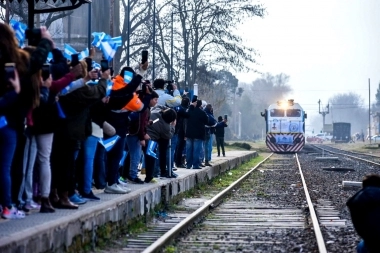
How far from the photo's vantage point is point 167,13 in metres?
45.1

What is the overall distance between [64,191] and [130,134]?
4.02 m

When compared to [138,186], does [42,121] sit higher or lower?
higher

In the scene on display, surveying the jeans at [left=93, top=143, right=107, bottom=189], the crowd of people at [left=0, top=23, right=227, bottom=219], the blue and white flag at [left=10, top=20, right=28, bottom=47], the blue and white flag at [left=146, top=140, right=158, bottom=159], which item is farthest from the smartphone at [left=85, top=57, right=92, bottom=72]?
the blue and white flag at [left=146, top=140, right=158, bottom=159]

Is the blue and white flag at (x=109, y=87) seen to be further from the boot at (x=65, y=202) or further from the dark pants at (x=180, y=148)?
the dark pants at (x=180, y=148)

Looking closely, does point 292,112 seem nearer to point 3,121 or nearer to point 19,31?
point 19,31

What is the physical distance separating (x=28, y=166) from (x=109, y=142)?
9.09ft

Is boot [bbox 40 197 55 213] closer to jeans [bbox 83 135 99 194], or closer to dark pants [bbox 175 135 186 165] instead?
jeans [bbox 83 135 99 194]

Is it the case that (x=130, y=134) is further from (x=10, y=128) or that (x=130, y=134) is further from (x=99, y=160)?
(x=10, y=128)

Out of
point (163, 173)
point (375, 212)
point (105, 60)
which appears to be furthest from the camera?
point (163, 173)

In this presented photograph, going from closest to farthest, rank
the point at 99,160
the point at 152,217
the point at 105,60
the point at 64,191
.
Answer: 1. the point at 64,191
2. the point at 105,60
3. the point at 99,160
4. the point at 152,217

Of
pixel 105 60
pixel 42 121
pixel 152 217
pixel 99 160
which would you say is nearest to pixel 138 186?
pixel 152 217

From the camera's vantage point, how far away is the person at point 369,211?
7695mm

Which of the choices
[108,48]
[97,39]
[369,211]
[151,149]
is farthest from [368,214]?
[151,149]

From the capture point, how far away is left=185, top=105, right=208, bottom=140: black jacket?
2042 centimetres
